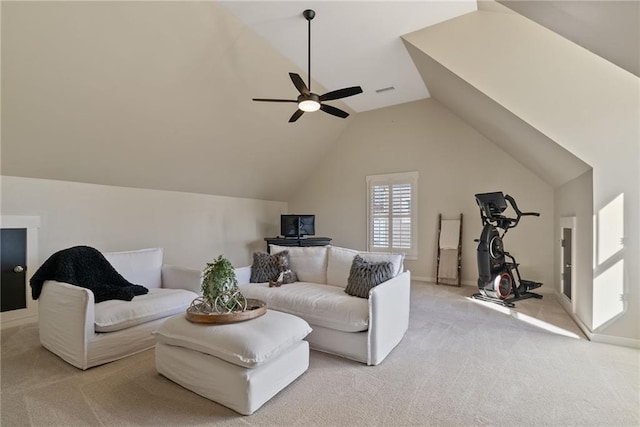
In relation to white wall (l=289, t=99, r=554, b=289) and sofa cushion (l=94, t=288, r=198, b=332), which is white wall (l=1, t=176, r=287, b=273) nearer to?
sofa cushion (l=94, t=288, r=198, b=332)

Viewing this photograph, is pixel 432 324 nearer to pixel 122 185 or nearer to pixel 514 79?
pixel 514 79

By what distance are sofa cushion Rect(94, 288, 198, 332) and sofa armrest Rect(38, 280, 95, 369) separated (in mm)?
96

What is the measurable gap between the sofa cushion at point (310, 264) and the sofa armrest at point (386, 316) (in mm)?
933

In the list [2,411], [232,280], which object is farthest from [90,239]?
Answer: [232,280]

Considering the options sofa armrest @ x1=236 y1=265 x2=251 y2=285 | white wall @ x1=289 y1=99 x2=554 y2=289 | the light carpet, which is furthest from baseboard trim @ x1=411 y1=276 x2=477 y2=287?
sofa armrest @ x1=236 y1=265 x2=251 y2=285

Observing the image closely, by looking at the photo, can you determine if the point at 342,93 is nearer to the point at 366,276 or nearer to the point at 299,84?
the point at 299,84

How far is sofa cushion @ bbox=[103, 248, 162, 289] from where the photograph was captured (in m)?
3.39

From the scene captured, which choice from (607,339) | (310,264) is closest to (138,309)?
(310,264)

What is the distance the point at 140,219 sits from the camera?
4770 mm

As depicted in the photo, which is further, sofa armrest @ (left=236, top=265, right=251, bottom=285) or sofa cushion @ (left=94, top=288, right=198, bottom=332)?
sofa armrest @ (left=236, top=265, right=251, bottom=285)

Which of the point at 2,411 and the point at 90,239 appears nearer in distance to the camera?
the point at 2,411

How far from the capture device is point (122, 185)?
4.54 metres

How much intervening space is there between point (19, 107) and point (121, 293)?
2.08m

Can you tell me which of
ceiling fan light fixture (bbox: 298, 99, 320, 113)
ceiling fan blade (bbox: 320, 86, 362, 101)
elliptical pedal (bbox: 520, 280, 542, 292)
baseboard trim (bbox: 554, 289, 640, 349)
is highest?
ceiling fan blade (bbox: 320, 86, 362, 101)
